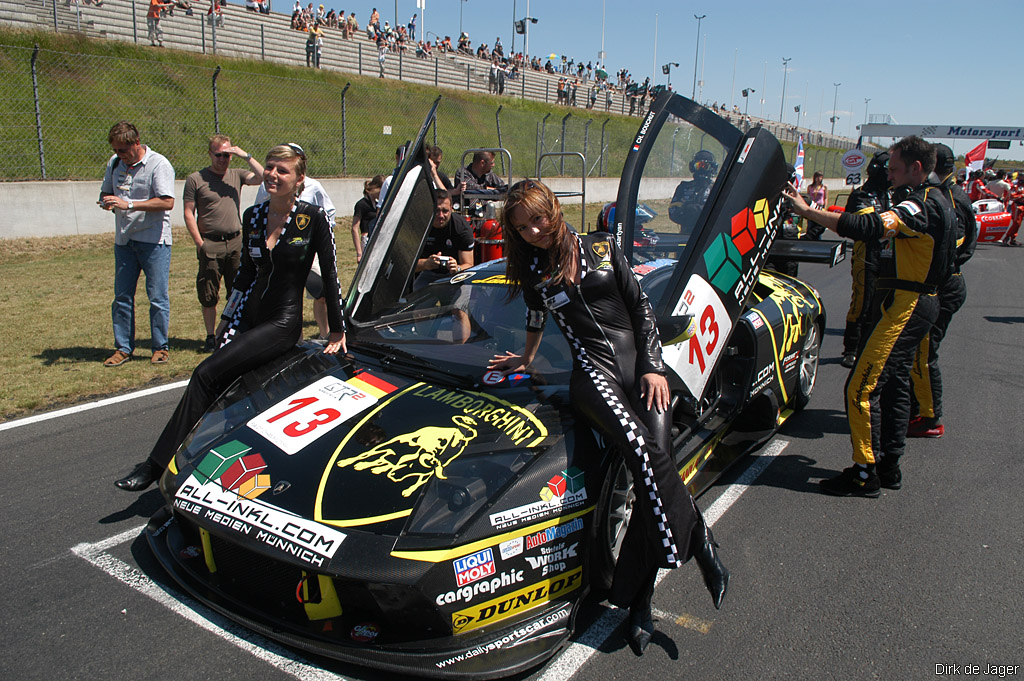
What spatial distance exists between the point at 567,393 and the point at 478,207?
6.08 metres

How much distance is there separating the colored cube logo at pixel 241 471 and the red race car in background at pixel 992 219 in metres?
18.3

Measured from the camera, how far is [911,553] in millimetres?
3445

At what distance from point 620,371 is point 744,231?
108cm

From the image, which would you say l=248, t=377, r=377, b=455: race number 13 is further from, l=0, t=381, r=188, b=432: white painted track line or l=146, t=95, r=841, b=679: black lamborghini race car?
l=0, t=381, r=188, b=432: white painted track line

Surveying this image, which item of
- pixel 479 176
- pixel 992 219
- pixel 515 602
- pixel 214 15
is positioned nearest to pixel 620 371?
pixel 515 602

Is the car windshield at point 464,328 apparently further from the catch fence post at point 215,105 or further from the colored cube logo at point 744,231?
the catch fence post at point 215,105

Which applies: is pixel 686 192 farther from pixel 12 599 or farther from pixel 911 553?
pixel 12 599

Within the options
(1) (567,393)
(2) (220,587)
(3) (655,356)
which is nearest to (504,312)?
(1) (567,393)

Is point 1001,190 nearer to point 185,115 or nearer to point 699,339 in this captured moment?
point 699,339

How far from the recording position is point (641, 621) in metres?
2.71

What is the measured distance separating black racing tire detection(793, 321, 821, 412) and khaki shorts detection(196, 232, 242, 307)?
16.0 feet

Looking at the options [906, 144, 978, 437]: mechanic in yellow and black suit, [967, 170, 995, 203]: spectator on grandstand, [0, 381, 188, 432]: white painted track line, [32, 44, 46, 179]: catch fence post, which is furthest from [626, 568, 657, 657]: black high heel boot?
[967, 170, 995, 203]: spectator on grandstand

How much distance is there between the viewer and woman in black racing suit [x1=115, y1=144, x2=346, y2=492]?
12.0ft

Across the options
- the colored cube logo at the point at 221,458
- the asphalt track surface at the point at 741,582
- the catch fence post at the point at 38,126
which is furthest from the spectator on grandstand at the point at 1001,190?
the catch fence post at the point at 38,126
